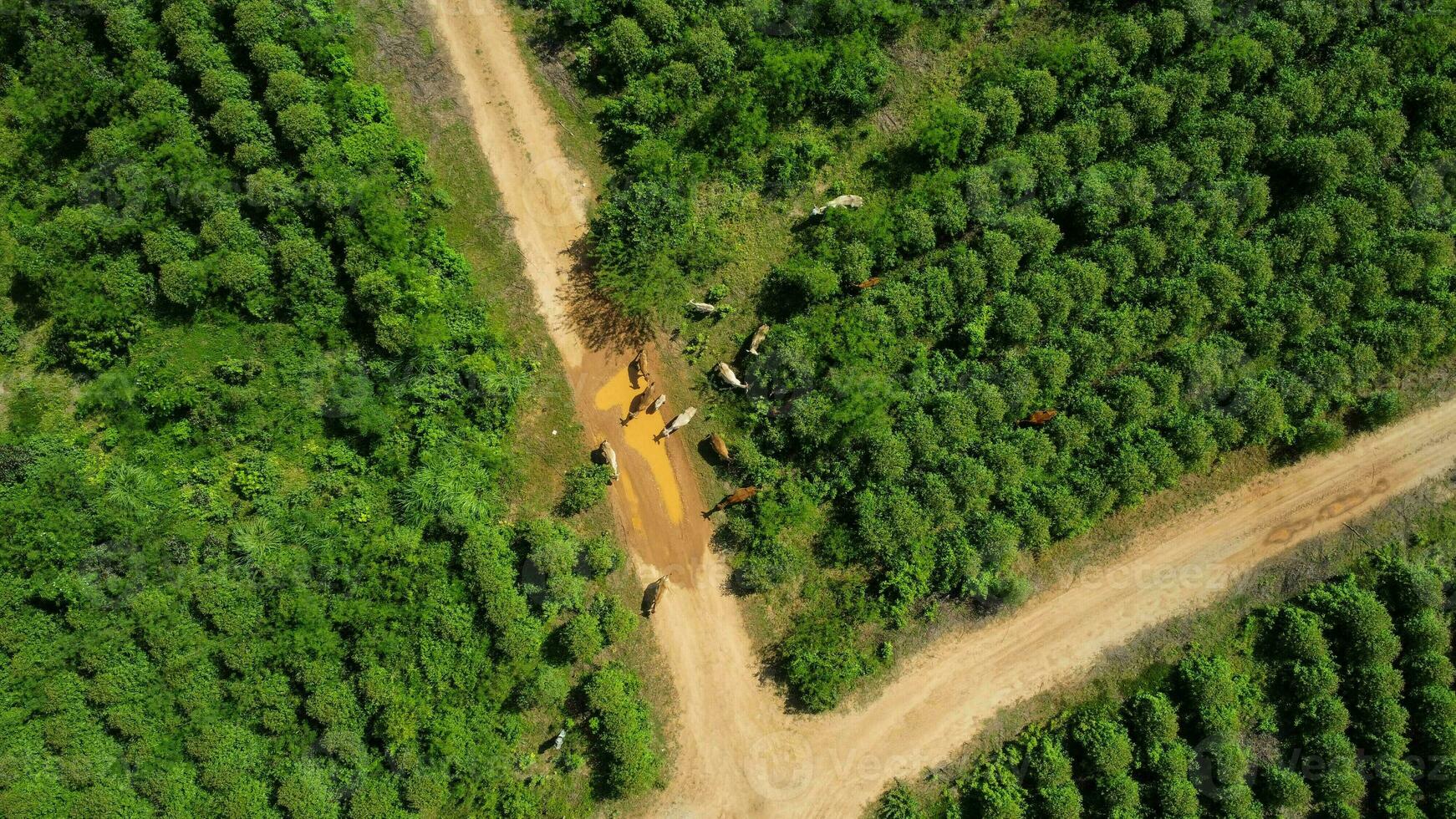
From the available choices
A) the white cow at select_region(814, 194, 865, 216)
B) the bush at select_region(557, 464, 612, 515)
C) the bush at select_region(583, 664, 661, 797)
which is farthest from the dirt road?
the white cow at select_region(814, 194, 865, 216)

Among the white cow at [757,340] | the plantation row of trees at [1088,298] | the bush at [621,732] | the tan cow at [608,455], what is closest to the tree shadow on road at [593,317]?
the plantation row of trees at [1088,298]

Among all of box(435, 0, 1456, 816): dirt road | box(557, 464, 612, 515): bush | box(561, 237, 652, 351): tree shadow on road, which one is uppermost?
box(561, 237, 652, 351): tree shadow on road

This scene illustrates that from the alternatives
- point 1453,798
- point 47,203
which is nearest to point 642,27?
point 47,203

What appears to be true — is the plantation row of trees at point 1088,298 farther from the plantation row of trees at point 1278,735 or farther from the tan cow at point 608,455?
the plantation row of trees at point 1278,735

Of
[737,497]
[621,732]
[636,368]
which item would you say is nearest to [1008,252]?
[737,497]

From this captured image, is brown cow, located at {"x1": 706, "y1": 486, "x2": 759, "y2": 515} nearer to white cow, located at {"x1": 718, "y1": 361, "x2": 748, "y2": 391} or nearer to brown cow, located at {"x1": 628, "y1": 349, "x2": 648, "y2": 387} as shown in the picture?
white cow, located at {"x1": 718, "y1": 361, "x2": 748, "y2": 391}

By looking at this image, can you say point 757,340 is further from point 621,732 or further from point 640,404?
point 621,732
